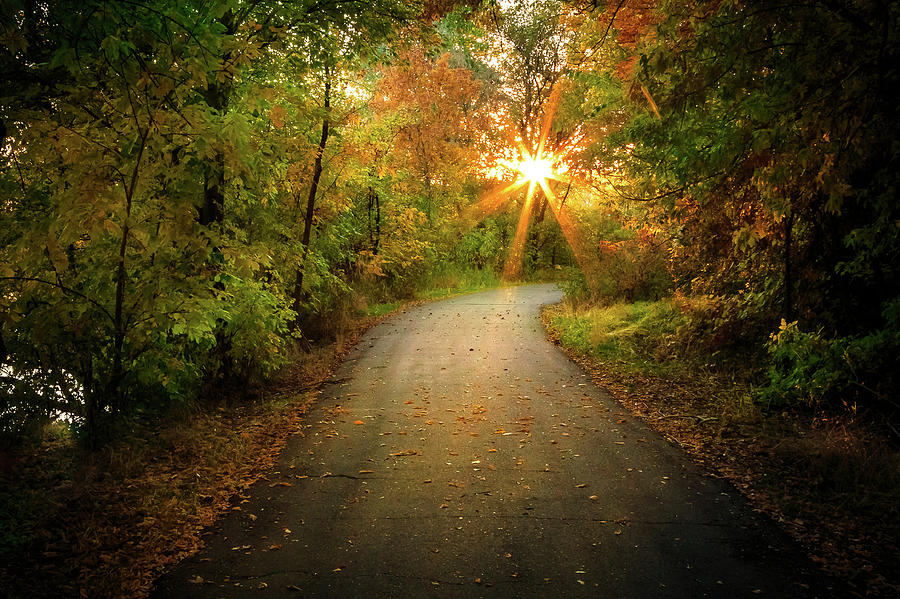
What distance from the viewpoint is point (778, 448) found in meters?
6.72

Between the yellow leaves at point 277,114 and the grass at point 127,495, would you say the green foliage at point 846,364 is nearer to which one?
the grass at point 127,495

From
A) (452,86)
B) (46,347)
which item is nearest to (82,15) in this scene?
(46,347)

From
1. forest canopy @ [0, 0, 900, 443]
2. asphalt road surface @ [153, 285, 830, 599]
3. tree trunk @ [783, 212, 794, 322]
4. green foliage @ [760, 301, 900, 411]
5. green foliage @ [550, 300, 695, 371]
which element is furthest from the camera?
green foliage @ [550, 300, 695, 371]

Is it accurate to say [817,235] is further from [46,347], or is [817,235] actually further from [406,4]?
[46,347]

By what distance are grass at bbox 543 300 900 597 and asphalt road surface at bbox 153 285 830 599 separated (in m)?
0.32

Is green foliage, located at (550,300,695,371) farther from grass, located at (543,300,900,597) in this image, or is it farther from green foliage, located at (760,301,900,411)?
green foliage, located at (760,301,900,411)

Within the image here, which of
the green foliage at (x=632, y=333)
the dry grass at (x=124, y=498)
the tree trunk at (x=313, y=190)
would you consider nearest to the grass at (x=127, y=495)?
the dry grass at (x=124, y=498)

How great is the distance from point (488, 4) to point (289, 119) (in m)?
4.64

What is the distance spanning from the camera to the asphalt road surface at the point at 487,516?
4.24 metres

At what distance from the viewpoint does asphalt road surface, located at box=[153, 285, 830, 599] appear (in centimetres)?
424

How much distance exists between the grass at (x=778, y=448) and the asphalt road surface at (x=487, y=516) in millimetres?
316

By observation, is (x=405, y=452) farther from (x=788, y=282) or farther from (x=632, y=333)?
(x=632, y=333)

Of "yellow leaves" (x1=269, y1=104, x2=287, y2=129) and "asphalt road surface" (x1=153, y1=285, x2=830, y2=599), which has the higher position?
"yellow leaves" (x1=269, y1=104, x2=287, y2=129)

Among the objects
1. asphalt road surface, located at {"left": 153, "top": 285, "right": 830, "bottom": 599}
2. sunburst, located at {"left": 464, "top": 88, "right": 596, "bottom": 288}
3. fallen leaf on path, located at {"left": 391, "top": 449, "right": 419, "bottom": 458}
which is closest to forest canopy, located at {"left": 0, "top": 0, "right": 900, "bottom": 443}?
asphalt road surface, located at {"left": 153, "top": 285, "right": 830, "bottom": 599}
